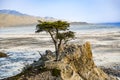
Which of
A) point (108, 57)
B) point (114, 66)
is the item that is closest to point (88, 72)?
point (114, 66)

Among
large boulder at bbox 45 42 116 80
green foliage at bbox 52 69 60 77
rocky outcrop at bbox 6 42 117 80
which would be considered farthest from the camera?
large boulder at bbox 45 42 116 80

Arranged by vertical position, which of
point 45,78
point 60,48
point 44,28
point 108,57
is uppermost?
point 44,28

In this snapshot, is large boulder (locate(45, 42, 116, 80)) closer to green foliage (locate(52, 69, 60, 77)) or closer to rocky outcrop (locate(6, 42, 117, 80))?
rocky outcrop (locate(6, 42, 117, 80))

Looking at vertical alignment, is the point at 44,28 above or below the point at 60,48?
above

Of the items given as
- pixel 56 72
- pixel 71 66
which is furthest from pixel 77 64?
pixel 56 72

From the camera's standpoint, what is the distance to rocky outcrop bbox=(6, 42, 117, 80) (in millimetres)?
22844

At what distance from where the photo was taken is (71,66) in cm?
2427

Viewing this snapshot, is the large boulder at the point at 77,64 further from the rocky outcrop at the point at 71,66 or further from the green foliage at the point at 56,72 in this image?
the green foliage at the point at 56,72

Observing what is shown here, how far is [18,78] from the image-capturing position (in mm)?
22969

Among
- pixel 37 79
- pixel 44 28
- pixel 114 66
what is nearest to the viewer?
pixel 37 79

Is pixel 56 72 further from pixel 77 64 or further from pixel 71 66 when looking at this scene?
pixel 77 64

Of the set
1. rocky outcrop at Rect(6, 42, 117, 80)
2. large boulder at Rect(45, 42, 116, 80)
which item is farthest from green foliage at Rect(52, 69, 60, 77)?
large boulder at Rect(45, 42, 116, 80)

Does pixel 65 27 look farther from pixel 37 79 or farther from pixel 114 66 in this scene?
pixel 114 66

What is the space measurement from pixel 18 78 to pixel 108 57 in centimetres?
2319
